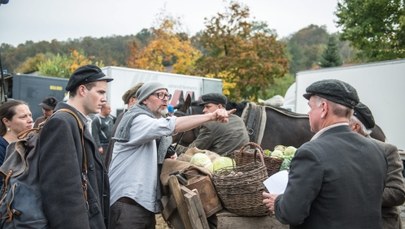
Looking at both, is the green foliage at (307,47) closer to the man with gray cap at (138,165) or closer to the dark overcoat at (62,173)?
the man with gray cap at (138,165)

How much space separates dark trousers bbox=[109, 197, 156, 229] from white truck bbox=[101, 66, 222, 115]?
265 inches

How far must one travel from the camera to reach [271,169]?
349cm

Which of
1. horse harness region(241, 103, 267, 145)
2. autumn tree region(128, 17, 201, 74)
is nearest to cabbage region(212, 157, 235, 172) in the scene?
horse harness region(241, 103, 267, 145)

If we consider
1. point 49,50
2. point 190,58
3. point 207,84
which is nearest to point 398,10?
point 207,84

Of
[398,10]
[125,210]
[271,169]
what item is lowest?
[125,210]

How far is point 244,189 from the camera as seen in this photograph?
9.66ft

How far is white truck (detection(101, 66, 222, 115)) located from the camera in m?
11.6

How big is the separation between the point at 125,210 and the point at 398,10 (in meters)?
17.7

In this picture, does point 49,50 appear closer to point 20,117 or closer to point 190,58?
point 190,58

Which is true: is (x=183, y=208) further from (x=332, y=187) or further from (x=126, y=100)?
(x=126, y=100)

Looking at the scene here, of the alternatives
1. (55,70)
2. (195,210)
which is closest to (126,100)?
(195,210)

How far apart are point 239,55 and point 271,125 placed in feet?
52.6

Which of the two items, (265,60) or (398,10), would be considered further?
(265,60)

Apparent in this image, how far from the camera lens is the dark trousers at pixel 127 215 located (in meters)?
3.29
